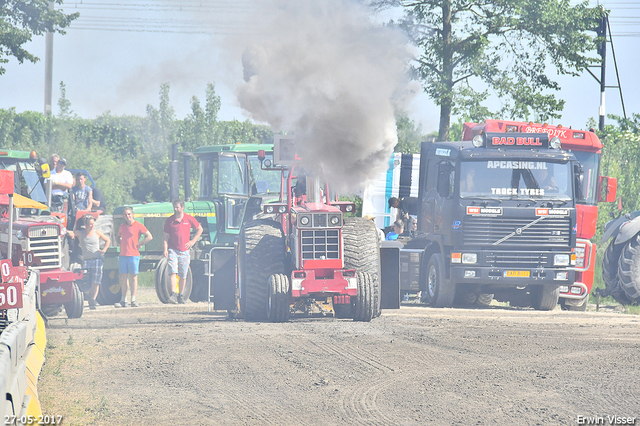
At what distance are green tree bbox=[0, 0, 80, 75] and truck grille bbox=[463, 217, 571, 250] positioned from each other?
13.9m

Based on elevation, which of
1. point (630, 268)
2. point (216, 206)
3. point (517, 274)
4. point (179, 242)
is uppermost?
point (216, 206)

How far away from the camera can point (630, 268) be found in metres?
15.1

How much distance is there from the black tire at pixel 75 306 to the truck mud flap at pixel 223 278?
227 centimetres

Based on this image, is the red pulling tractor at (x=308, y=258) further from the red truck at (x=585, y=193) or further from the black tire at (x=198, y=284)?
the red truck at (x=585, y=193)

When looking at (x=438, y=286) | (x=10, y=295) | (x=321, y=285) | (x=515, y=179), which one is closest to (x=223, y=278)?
(x=321, y=285)

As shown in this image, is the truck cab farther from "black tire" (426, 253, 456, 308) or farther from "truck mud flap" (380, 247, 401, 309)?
"truck mud flap" (380, 247, 401, 309)

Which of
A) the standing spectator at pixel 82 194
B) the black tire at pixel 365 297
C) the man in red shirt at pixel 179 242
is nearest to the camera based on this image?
the black tire at pixel 365 297

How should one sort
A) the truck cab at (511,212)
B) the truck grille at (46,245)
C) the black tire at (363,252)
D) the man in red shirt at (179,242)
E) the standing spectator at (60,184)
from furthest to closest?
the man in red shirt at (179,242), the standing spectator at (60,184), the truck cab at (511,212), the truck grille at (46,245), the black tire at (363,252)

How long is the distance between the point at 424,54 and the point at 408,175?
4.91 m

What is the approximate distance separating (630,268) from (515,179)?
2.83 m

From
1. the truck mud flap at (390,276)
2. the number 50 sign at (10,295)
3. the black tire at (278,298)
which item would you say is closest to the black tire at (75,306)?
the black tire at (278,298)

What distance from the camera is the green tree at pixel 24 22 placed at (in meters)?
22.2

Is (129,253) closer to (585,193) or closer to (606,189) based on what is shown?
(585,193)

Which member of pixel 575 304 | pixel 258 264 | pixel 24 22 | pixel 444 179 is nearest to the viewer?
pixel 258 264
